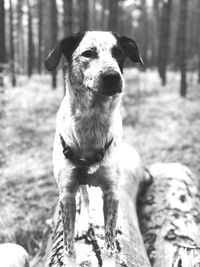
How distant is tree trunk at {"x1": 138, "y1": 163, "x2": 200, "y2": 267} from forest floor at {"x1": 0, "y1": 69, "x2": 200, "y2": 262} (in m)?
1.83

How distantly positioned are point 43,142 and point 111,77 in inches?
269

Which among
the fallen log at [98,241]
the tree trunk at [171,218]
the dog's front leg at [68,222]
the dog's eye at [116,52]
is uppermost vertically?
the dog's eye at [116,52]

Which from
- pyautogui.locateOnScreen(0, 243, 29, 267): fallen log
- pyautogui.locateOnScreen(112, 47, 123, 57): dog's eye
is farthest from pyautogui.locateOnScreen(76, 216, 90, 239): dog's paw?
pyautogui.locateOnScreen(112, 47, 123, 57): dog's eye

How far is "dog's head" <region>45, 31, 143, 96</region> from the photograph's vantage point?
2670mm

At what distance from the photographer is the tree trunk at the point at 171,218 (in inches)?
149

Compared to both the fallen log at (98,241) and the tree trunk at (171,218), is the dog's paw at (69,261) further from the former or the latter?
the tree trunk at (171,218)

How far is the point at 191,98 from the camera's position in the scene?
45.1 ft

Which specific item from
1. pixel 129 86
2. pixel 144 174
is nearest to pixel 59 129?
pixel 144 174

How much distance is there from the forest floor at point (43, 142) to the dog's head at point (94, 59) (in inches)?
122

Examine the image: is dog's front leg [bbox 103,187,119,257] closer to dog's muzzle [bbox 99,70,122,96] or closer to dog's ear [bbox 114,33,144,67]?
dog's muzzle [bbox 99,70,122,96]

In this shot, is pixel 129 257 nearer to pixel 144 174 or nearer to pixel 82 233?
pixel 82 233

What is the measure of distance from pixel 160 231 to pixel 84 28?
32.9 feet

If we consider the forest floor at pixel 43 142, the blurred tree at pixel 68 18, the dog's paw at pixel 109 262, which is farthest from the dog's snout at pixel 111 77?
the blurred tree at pixel 68 18

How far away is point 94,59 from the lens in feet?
9.54
